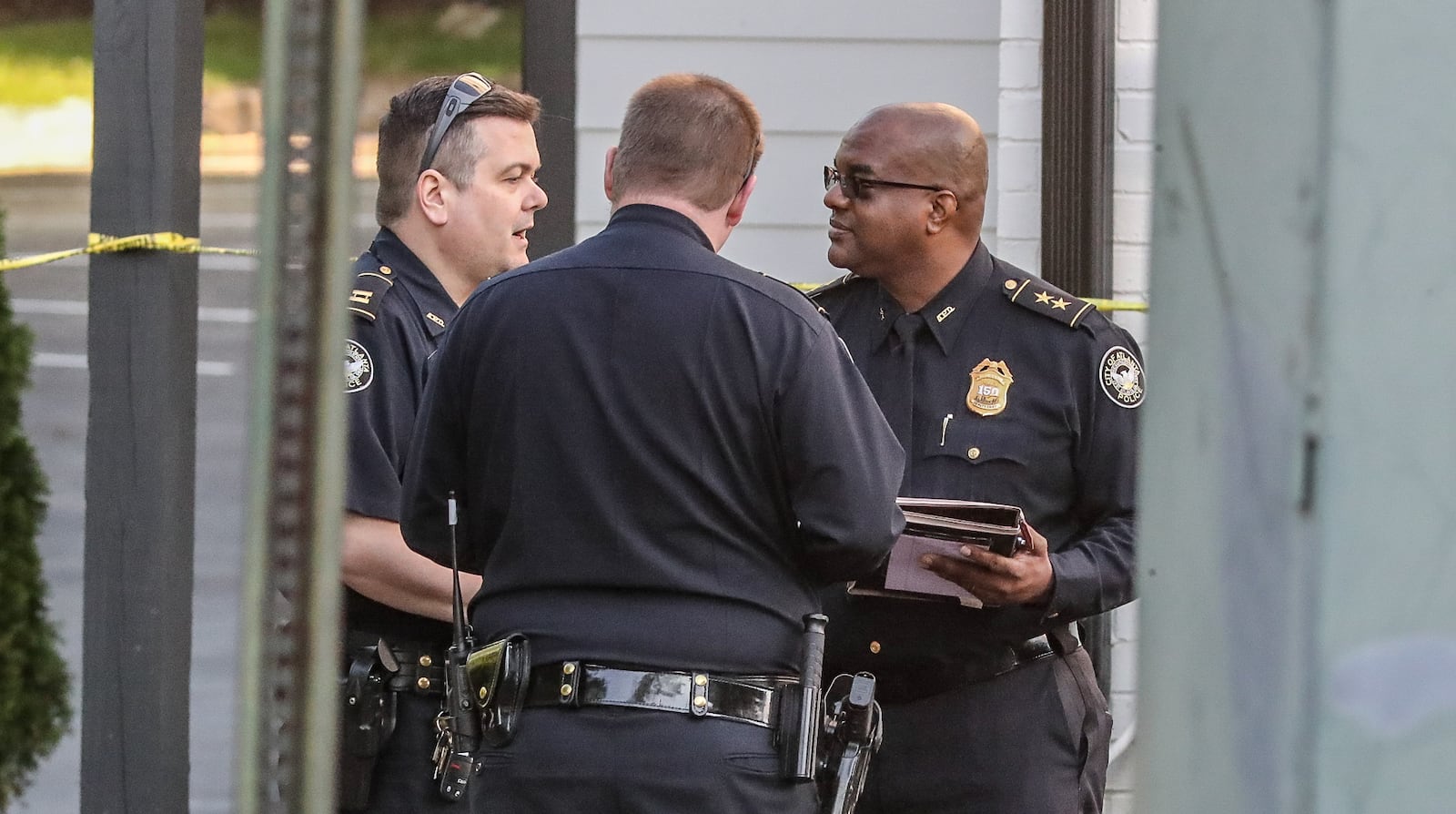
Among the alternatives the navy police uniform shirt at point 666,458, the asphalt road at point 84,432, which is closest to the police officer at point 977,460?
the navy police uniform shirt at point 666,458

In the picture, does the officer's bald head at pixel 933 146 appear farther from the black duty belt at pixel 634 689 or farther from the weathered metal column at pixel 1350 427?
the weathered metal column at pixel 1350 427

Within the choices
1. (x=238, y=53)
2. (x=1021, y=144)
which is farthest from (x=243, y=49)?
(x=1021, y=144)

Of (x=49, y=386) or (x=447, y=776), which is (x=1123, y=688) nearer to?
(x=447, y=776)

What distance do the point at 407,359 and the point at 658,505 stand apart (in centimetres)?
75

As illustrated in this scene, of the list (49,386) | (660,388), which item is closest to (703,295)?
(660,388)

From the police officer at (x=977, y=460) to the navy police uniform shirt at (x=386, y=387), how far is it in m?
0.77

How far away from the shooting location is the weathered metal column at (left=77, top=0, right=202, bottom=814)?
143 inches

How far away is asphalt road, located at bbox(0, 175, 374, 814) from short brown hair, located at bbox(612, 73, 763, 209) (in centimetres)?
115

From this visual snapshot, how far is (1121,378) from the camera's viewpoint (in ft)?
11.1

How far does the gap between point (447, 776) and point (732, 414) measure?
A: 836 millimetres

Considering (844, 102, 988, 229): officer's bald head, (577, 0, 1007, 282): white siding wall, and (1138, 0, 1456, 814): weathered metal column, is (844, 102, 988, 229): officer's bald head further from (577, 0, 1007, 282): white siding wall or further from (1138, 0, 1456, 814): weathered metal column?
(1138, 0, 1456, 814): weathered metal column

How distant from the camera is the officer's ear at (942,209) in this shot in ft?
11.2

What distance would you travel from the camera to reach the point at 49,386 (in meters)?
10.9

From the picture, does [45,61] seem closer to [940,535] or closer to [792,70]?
[792,70]
